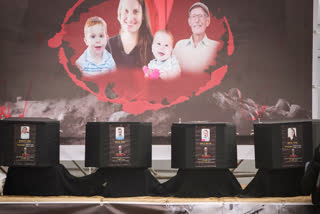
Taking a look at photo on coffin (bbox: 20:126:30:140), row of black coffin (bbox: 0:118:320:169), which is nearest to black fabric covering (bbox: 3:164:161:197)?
row of black coffin (bbox: 0:118:320:169)

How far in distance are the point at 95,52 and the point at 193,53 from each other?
3.70ft

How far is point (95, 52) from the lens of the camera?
4.65 m

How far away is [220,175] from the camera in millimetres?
3523

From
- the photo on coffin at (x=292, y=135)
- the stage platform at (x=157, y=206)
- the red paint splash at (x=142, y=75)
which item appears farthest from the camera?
the red paint splash at (x=142, y=75)

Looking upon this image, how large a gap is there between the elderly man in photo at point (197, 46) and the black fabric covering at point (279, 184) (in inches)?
63.0

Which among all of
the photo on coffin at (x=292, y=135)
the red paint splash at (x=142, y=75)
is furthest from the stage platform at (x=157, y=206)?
the red paint splash at (x=142, y=75)

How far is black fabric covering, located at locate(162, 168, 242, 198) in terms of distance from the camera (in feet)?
11.4

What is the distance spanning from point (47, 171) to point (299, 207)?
214 cm

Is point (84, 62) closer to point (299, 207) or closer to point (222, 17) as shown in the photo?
point (222, 17)

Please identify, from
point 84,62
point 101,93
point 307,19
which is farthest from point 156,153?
point 307,19

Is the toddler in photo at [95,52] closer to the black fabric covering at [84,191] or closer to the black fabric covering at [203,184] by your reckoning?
the black fabric covering at [84,191]

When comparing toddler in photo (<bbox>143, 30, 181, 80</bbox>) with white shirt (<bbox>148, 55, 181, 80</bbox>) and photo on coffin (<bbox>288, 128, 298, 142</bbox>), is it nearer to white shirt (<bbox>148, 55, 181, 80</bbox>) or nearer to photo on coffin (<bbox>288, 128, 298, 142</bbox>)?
white shirt (<bbox>148, 55, 181, 80</bbox>)

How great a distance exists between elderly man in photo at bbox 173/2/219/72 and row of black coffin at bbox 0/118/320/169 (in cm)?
132

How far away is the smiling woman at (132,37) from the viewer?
4621mm
